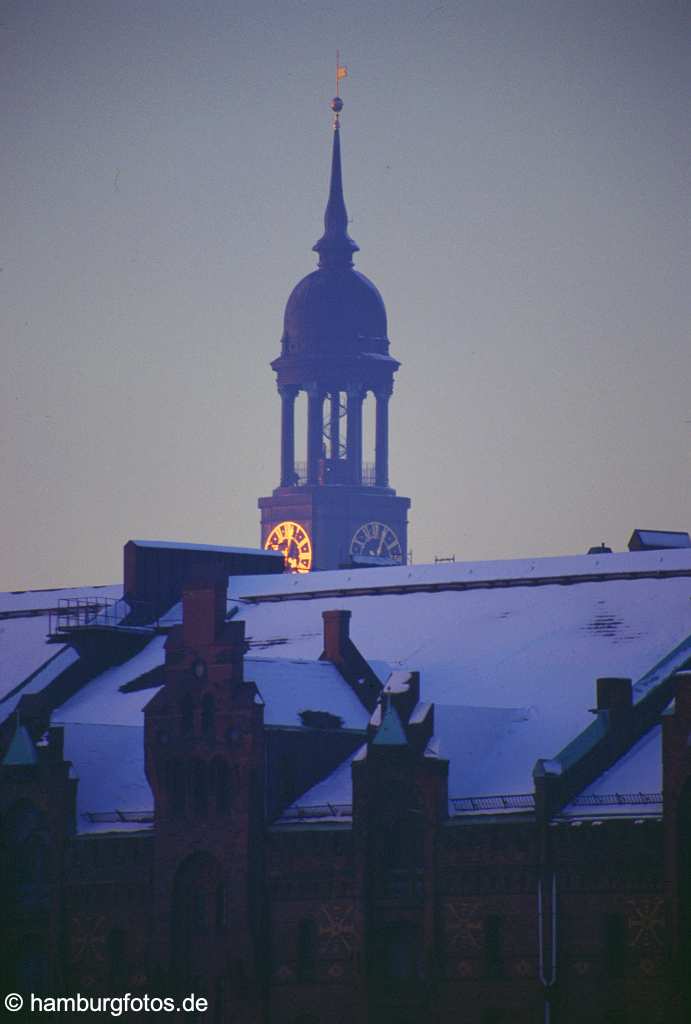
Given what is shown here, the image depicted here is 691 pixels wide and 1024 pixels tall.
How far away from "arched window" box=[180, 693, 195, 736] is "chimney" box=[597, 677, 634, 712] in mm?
16636

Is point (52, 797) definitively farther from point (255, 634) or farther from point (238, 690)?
point (255, 634)

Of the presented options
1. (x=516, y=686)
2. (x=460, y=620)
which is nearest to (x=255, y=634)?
(x=460, y=620)

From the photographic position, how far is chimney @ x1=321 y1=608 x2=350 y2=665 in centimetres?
13925

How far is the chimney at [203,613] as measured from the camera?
434 ft

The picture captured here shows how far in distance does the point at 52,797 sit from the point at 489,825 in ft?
67.5

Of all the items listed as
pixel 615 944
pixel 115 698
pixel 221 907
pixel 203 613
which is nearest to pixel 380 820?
pixel 221 907

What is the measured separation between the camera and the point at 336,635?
13962 centimetres

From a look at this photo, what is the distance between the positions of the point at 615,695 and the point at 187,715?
693 inches

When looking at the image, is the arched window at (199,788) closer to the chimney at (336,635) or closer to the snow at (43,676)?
the chimney at (336,635)

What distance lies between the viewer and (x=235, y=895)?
5113 inches

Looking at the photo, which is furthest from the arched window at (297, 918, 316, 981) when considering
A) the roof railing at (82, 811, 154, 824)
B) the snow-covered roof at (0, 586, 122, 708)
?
the snow-covered roof at (0, 586, 122, 708)

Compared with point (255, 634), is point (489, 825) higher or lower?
lower

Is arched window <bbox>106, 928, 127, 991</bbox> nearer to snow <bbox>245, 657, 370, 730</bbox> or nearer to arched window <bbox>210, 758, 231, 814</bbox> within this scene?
arched window <bbox>210, 758, 231, 814</bbox>

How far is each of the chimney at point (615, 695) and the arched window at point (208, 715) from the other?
1558 cm
